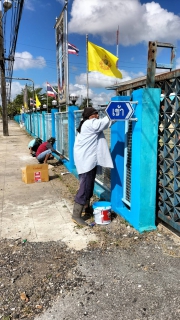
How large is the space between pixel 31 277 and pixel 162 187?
201cm

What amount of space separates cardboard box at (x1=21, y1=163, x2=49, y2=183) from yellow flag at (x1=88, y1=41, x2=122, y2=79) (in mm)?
2807

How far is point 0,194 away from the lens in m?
5.75

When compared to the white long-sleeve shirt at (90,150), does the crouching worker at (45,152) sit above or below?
below

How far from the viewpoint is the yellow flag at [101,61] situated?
6668 millimetres

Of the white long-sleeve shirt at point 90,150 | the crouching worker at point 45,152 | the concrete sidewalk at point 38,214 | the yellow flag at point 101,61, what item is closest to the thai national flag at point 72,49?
the yellow flag at point 101,61

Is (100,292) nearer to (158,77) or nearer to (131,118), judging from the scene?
(131,118)

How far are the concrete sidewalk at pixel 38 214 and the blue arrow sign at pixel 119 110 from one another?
168cm

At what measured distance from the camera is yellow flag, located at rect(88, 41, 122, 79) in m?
6.67

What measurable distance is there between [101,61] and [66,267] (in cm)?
533

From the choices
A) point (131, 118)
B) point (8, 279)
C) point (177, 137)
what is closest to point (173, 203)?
point (177, 137)

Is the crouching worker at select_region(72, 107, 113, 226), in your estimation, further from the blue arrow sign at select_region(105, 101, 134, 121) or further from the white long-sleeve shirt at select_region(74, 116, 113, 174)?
the blue arrow sign at select_region(105, 101, 134, 121)

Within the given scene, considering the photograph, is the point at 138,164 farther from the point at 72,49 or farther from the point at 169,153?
the point at 72,49

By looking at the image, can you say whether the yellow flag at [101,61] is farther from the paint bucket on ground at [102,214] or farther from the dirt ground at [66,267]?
the dirt ground at [66,267]

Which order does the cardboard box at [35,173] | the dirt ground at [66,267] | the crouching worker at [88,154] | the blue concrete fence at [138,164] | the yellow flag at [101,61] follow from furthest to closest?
the yellow flag at [101,61] < the cardboard box at [35,173] < the crouching worker at [88,154] < the blue concrete fence at [138,164] < the dirt ground at [66,267]
